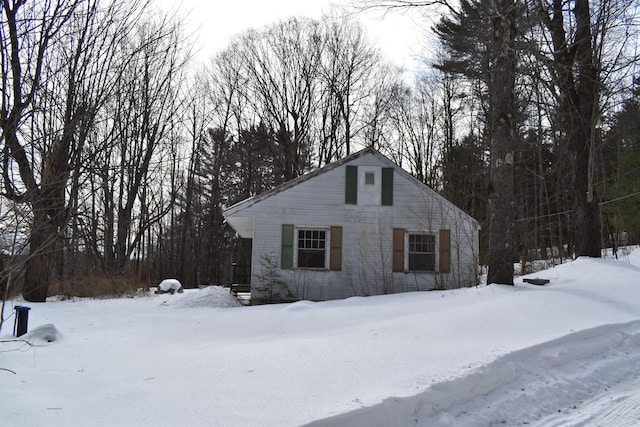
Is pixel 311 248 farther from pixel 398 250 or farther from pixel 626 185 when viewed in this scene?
pixel 626 185

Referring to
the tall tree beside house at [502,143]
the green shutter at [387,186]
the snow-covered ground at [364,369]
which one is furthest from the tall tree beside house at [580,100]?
the green shutter at [387,186]

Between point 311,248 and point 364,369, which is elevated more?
point 311,248

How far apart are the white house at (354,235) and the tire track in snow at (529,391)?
805cm

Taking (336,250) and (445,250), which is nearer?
(336,250)

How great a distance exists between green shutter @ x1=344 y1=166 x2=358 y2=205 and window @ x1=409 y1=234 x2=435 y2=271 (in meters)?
2.08

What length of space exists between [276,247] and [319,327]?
6500 mm

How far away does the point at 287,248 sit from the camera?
1277 centimetres

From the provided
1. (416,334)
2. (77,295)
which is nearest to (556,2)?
(416,334)

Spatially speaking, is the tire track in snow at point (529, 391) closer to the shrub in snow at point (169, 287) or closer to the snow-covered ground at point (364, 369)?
the snow-covered ground at point (364, 369)

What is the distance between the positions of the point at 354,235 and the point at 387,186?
1.83m

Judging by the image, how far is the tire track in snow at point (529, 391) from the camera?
3.26 metres

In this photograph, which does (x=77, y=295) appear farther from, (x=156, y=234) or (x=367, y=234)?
(x=156, y=234)

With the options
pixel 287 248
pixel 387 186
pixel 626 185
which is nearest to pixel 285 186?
pixel 287 248

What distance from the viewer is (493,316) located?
19.0 feet
